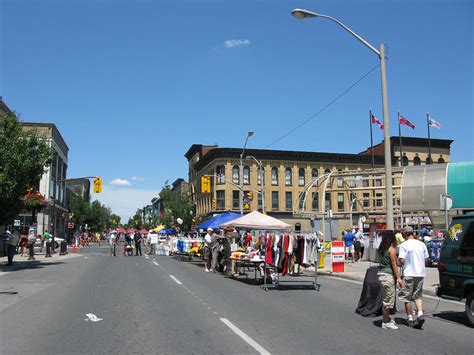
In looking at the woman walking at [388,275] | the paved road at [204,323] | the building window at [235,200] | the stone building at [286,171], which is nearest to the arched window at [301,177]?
the stone building at [286,171]

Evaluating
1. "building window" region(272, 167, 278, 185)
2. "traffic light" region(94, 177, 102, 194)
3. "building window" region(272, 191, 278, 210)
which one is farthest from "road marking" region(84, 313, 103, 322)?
"building window" region(272, 167, 278, 185)

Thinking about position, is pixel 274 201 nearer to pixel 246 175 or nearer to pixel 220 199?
pixel 246 175

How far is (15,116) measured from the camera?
933 inches

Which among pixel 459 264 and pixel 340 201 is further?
pixel 340 201

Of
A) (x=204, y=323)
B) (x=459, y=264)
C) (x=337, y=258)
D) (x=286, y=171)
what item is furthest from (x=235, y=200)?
(x=204, y=323)

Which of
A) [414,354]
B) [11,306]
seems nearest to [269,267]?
[11,306]

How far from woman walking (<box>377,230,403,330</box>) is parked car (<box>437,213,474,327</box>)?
1.45m

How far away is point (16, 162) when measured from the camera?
2220 cm

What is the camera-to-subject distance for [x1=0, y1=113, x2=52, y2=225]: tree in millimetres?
22062

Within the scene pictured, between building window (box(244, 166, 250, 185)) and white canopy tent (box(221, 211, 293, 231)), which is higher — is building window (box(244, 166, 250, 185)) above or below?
above

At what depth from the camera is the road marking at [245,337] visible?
6.93 m

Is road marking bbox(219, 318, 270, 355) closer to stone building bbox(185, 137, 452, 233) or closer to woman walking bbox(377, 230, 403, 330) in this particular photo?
woman walking bbox(377, 230, 403, 330)

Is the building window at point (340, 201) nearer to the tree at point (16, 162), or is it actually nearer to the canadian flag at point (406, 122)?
the canadian flag at point (406, 122)

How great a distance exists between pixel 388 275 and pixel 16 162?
60.7ft
